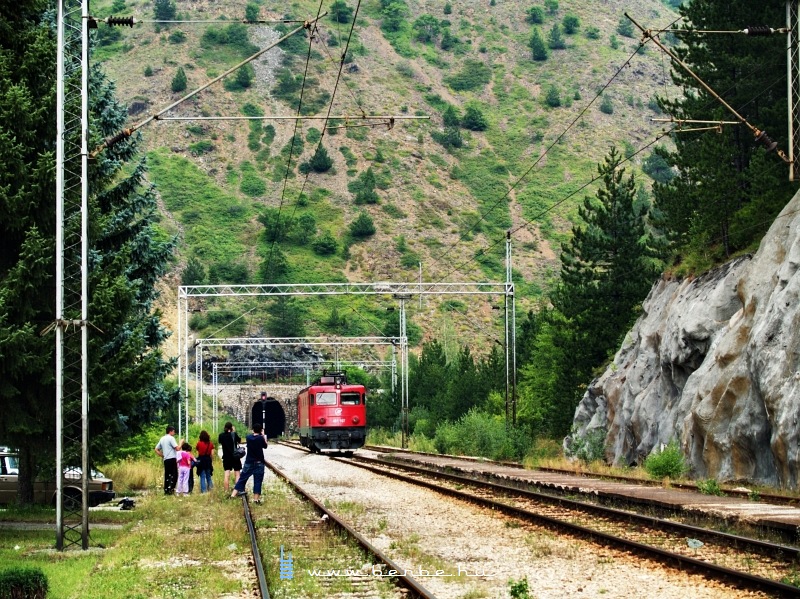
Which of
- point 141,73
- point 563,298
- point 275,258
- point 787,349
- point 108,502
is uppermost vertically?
point 141,73

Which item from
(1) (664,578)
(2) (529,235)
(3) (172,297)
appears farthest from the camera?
(2) (529,235)

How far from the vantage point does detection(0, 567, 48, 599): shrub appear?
1262 centimetres

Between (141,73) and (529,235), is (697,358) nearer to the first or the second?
(529,235)

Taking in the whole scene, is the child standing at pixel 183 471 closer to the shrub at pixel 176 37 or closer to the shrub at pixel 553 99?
the shrub at pixel 553 99

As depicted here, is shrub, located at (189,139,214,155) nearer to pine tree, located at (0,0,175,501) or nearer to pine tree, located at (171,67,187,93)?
pine tree, located at (171,67,187,93)

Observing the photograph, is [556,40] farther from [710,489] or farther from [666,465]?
[710,489]

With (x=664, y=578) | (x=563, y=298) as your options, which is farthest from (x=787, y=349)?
(x=563, y=298)

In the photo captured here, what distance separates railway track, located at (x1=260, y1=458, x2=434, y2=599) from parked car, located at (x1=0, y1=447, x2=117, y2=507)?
714cm

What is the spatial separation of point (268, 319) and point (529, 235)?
33.7 meters

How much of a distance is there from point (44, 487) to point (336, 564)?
13239 millimetres

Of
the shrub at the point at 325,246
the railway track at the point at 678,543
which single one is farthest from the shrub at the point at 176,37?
the railway track at the point at 678,543

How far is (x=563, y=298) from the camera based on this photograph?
2146 inches

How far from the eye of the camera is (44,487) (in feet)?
85.3

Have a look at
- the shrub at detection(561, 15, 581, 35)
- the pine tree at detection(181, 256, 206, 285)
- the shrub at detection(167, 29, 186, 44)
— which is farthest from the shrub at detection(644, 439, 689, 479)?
the shrub at detection(561, 15, 581, 35)
